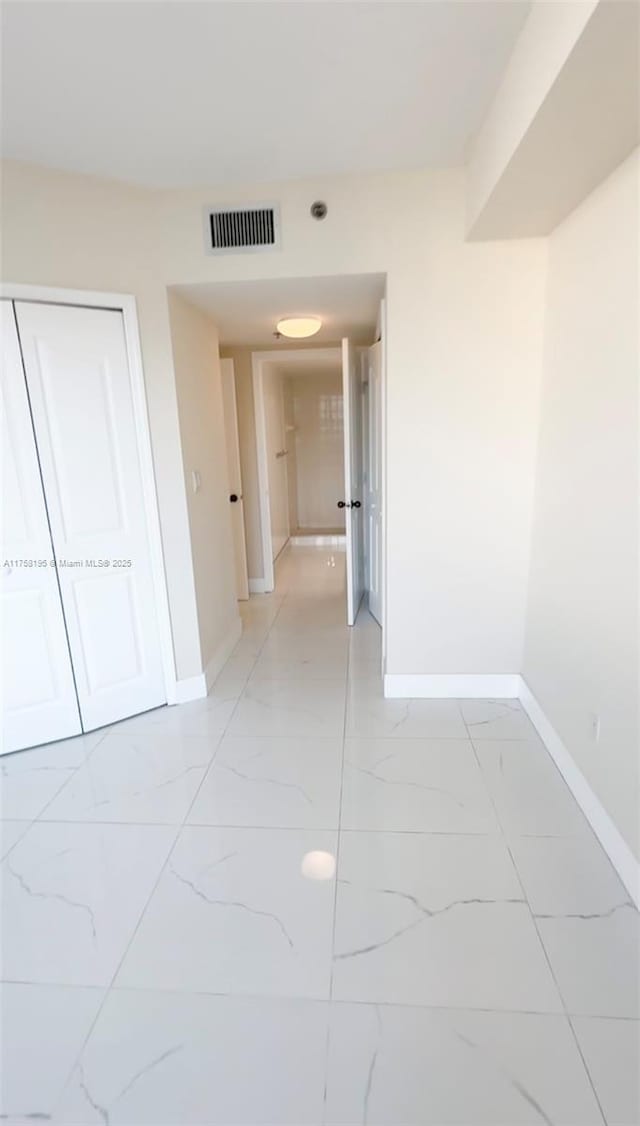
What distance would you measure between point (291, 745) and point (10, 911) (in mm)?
1229

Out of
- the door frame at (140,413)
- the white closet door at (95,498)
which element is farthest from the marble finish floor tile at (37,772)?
the door frame at (140,413)

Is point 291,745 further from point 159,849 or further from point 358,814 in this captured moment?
point 159,849

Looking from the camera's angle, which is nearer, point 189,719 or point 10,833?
point 10,833

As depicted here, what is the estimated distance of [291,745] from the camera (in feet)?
8.34

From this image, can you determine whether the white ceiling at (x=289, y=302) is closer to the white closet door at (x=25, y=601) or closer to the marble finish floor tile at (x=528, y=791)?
the white closet door at (x=25, y=601)

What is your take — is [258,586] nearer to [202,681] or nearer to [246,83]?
[202,681]

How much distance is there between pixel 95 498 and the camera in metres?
2.54

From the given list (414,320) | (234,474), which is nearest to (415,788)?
(414,320)

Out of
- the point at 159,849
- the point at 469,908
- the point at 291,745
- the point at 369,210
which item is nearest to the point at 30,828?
the point at 159,849

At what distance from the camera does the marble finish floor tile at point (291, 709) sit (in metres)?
2.68

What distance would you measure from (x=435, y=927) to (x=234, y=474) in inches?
147

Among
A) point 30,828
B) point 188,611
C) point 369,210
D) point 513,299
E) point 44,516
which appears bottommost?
point 30,828

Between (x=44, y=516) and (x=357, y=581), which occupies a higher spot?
(x=44, y=516)

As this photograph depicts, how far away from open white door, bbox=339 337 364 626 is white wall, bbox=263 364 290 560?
1.09 m
